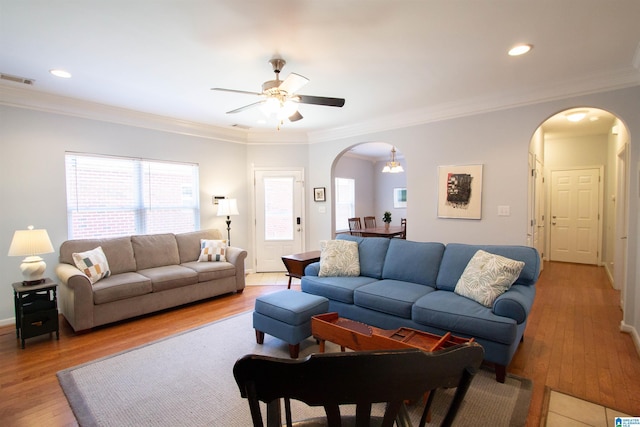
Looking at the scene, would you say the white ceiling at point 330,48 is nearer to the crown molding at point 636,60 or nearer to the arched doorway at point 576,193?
the crown molding at point 636,60

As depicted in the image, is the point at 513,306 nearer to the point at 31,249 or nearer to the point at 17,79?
the point at 31,249

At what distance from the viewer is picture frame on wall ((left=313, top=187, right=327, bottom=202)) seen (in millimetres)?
5898

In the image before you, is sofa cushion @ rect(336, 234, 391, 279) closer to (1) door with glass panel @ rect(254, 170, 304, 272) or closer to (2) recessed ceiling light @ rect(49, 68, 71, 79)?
(1) door with glass panel @ rect(254, 170, 304, 272)

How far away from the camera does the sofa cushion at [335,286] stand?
3223mm

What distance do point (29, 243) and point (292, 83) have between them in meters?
3.10

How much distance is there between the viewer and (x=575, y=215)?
21.4 feet

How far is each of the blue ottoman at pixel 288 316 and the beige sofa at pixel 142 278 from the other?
164 cm

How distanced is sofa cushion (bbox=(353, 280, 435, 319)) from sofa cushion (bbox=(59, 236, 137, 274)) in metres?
3.09

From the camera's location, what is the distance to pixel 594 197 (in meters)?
6.30

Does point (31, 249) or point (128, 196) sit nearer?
point (31, 249)

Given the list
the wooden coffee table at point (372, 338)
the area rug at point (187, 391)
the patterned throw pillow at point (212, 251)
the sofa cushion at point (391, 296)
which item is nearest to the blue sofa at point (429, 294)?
the sofa cushion at point (391, 296)

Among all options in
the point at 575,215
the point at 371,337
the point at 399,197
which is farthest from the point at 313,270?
the point at 575,215

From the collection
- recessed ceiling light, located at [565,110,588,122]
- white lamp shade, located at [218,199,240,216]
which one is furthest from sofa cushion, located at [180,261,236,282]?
recessed ceiling light, located at [565,110,588,122]

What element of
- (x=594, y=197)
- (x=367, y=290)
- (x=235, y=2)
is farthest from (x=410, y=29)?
(x=594, y=197)
